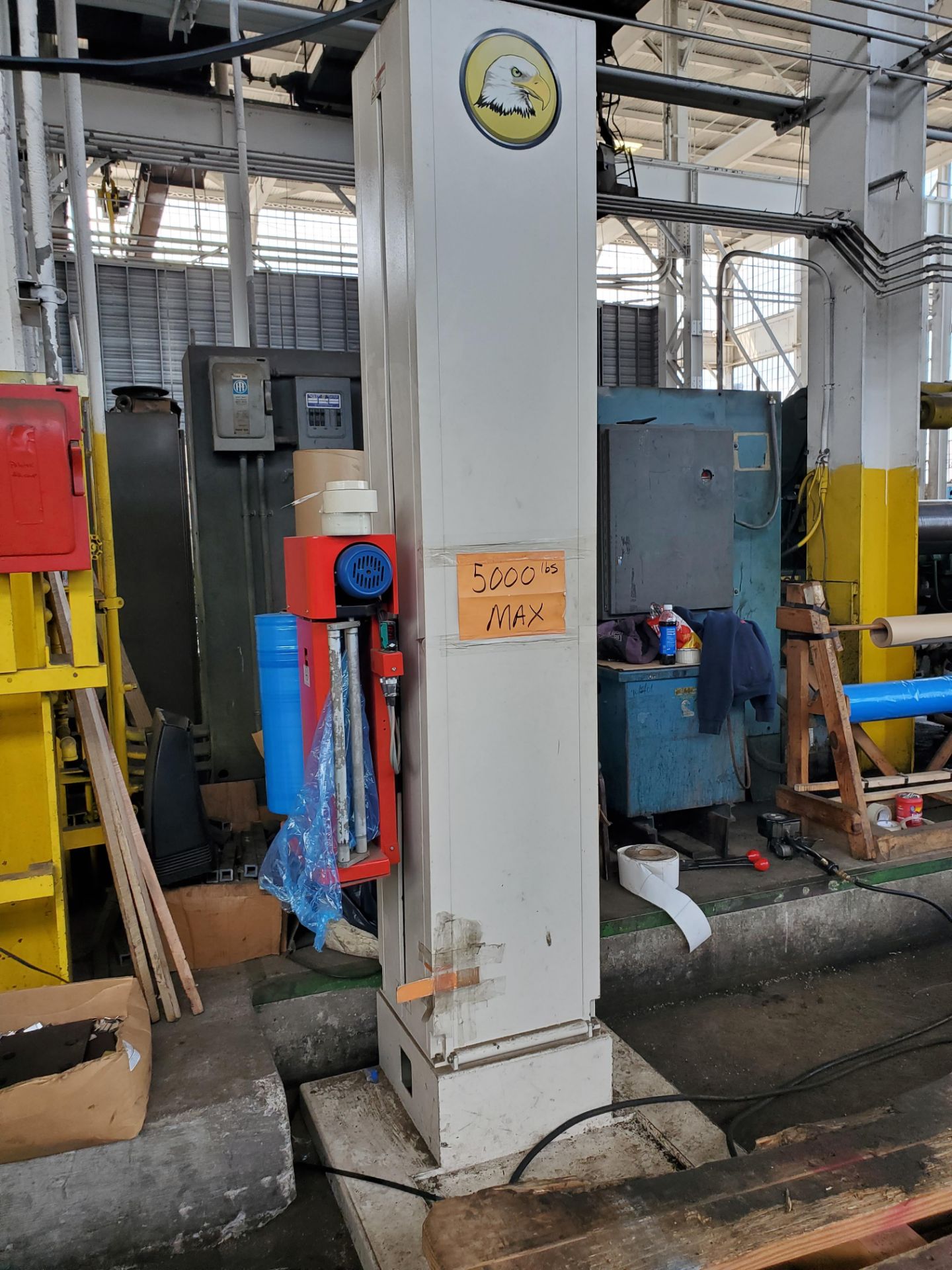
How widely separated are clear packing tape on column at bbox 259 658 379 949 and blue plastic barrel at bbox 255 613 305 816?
0.10 meters

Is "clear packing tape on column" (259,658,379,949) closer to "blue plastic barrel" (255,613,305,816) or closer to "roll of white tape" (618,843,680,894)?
"blue plastic barrel" (255,613,305,816)

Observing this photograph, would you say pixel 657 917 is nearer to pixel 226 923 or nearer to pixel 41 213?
pixel 226 923

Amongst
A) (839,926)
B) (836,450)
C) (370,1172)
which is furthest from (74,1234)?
(836,450)

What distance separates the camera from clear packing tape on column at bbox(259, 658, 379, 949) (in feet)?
5.82

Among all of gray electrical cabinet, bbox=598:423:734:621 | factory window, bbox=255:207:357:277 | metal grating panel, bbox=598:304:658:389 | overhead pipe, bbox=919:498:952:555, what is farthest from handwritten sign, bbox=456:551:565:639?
factory window, bbox=255:207:357:277

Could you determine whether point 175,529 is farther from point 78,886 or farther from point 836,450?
point 836,450

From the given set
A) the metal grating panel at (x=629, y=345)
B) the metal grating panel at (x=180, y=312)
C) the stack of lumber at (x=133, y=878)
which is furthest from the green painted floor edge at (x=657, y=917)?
the metal grating panel at (x=629, y=345)

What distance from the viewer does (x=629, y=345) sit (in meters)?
8.54

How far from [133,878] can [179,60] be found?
1.72 metres

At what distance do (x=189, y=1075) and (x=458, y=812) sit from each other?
2.73 ft

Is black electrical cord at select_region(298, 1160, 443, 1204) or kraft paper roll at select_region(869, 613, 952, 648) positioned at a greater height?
kraft paper roll at select_region(869, 613, 952, 648)

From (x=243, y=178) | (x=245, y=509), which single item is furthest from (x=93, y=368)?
(x=243, y=178)

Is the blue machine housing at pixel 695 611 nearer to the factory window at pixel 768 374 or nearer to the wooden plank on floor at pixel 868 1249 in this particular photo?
the wooden plank on floor at pixel 868 1249

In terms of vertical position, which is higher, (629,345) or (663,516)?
(629,345)
